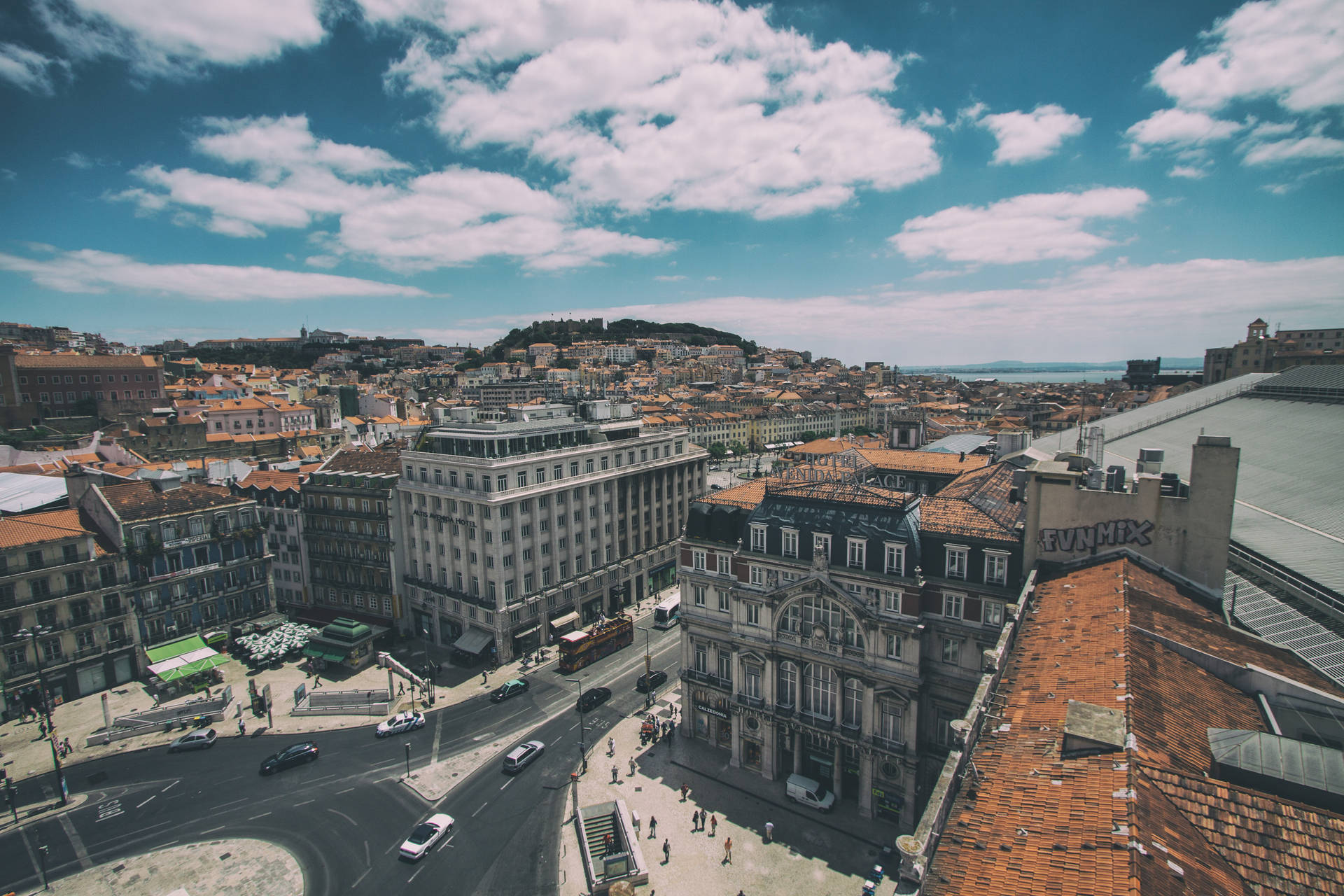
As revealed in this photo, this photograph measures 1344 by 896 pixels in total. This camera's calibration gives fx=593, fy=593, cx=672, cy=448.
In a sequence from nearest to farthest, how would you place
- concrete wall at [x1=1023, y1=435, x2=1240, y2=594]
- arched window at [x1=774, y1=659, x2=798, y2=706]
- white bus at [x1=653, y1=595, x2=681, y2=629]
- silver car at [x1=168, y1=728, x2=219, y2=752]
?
concrete wall at [x1=1023, y1=435, x2=1240, y2=594], arched window at [x1=774, y1=659, x2=798, y2=706], silver car at [x1=168, y1=728, x2=219, y2=752], white bus at [x1=653, y1=595, x2=681, y2=629]

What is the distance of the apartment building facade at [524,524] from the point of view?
2131 inches

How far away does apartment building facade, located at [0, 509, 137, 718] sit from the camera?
45.5 meters

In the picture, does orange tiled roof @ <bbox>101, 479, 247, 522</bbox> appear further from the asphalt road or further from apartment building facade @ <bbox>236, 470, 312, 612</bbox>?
the asphalt road

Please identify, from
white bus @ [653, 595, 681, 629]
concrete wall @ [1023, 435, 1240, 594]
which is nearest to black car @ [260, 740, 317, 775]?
white bus @ [653, 595, 681, 629]

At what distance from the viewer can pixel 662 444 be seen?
72.2 m

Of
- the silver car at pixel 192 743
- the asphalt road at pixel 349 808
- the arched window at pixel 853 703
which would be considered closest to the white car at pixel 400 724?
the asphalt road at pixel 349 808

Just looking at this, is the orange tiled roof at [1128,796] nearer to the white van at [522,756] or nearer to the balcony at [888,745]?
the balcony at [888,745]

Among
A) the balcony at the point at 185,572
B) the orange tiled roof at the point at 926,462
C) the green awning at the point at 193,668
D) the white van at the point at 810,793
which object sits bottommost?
the white van at the point at 810,793

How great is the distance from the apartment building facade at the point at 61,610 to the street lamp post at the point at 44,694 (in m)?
0.25

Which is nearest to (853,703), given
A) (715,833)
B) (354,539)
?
(715,833)

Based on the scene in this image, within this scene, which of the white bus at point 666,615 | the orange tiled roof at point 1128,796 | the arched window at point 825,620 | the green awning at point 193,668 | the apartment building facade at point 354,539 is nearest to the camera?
the orange tiled roof at point 1128,796

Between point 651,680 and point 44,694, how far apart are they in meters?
43.3

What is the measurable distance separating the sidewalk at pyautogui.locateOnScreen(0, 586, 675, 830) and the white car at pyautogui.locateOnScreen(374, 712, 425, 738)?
2.23m

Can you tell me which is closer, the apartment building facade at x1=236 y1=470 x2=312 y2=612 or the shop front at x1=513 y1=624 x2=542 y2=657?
the shop front at x1=513 y1=624 x2=542 y2=657
